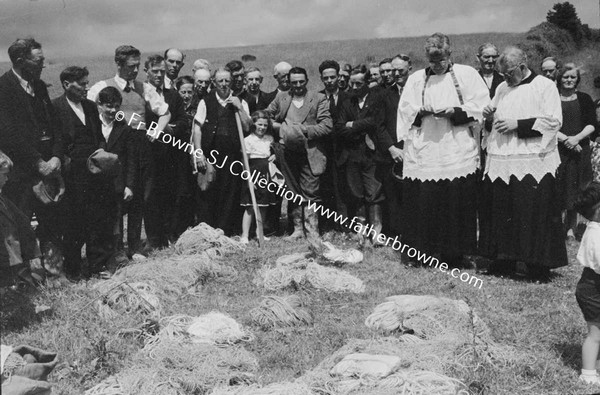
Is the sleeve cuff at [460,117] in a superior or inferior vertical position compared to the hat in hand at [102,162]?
superior

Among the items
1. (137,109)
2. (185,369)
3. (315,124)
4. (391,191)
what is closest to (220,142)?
(315,124)

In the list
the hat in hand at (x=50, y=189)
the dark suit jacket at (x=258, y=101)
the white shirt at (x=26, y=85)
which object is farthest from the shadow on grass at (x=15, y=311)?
the dark suit jacket at (x=258, y=101)

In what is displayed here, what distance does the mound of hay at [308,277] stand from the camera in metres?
6.29

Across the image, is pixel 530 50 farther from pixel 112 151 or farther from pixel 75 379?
pixel 75 379

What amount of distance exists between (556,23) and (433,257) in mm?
2943

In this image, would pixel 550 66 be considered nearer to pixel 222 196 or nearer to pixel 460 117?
pixel 460 117

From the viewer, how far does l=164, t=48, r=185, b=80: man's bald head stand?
7973 millimetres

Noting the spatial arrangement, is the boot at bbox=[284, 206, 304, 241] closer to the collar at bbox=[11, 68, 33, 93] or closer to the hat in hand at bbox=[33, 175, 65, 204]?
the hat in hand at bbox=[33, 175, 65, 204]

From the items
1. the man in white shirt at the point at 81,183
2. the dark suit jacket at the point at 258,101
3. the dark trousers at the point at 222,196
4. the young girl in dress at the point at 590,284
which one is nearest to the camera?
the young girl in dress at the point at 590,284

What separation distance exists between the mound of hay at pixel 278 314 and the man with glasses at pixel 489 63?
404 cm

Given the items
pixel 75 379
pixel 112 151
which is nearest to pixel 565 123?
pixel 112 151

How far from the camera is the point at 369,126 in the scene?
26.0 ft

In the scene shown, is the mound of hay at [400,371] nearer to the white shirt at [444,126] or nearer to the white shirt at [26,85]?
the white shirt at [444,126]

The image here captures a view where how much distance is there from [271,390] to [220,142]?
15.2 ft
